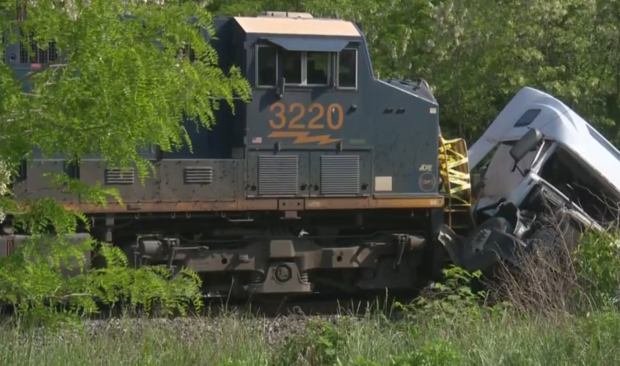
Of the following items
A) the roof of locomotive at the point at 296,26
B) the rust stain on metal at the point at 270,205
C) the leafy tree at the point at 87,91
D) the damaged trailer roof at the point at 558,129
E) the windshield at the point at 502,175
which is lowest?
the rust stain on metal at the point at 270,205

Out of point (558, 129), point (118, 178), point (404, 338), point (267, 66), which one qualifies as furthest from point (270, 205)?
point (404, 338)

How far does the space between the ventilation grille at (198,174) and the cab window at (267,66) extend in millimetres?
1241

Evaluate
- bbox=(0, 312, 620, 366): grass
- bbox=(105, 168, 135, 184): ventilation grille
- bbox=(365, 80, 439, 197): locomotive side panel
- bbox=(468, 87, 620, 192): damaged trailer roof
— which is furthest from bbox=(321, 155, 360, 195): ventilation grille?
bbox=(0, 312, 620, 366): grass

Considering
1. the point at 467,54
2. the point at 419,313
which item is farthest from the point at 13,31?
the point at 467,54

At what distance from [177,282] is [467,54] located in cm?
1598

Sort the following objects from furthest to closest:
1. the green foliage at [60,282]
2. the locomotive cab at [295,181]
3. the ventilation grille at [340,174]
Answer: the ventilation grille at [340,174]
the locomotive cab at [295,181]
the green foliage at [60,282]

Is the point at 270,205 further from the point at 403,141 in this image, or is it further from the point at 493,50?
the point at 493,50

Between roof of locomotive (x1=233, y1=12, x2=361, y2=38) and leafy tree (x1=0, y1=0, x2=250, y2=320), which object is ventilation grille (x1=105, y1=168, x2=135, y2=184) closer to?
roof of locomotive (x1=233, y1=12, x2=361, y2=38)

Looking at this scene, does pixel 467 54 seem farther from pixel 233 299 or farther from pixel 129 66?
pixel 129 66

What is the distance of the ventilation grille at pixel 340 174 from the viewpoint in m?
12.2

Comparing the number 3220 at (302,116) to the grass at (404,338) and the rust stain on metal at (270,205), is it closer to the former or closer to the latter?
the rust stain on metal at (270,205)

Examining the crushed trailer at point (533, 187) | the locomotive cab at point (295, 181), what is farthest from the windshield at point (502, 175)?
the locomotive cab at point (295, 181)

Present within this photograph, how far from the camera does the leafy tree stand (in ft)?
14.7

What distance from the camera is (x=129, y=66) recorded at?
14.7 ft
